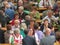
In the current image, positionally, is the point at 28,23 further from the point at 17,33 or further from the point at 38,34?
the point at 17,33

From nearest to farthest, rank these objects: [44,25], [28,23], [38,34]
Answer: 1. [38,34]
2. [44,25]
3. [28,23]

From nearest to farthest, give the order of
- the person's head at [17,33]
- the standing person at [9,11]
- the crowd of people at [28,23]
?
1. the crowd of people at [28,23]
2. the person's head at [17,33]
3. the standing person at [9,11]

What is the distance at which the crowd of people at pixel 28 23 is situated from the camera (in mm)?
10080

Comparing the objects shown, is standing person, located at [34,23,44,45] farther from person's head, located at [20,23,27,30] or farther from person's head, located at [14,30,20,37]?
person's head, located at [20,23,27,30]

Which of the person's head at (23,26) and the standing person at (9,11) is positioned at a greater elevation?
Result: the standing person at (9,11)

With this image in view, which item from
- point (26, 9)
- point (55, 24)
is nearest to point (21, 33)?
point (55, 24)

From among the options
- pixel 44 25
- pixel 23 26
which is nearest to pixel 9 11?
pixel 23 26

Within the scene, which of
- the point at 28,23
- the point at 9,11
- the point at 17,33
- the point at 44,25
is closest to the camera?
the point at 17,33

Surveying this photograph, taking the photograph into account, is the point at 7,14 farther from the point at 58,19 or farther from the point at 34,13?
the point at 58,19

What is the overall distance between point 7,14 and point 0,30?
2.49 meters

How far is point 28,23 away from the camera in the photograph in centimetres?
1273

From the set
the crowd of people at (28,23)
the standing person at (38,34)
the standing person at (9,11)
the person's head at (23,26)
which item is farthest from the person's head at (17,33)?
the standing person at (9,11)

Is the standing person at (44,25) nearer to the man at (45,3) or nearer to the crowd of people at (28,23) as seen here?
the crowd of people at (28,23)

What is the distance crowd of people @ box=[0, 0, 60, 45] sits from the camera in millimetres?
10080
